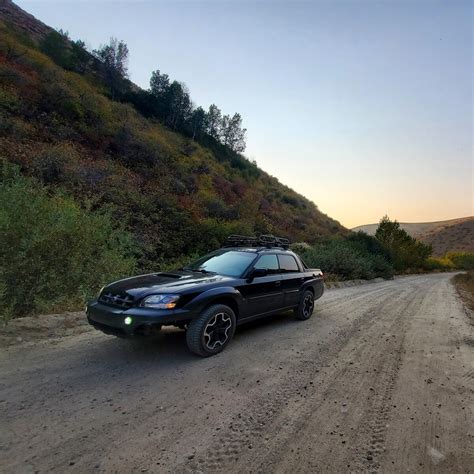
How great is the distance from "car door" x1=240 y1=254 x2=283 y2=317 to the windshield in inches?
8.4

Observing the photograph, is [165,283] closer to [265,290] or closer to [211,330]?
[211,330]

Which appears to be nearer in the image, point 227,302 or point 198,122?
point 227,302

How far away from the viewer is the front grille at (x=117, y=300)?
4.05 meters

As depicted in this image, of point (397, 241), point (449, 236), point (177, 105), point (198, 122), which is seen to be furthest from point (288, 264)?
point (449, 236)

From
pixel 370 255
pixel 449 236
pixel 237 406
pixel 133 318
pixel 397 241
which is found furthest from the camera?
pixel 449 236

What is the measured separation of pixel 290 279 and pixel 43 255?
177 inches

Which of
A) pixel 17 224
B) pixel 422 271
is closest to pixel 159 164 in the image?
pixel 17 224

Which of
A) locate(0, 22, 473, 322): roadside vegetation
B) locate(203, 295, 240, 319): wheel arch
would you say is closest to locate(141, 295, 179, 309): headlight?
locate(203, 295, 240, 319): wheel arch

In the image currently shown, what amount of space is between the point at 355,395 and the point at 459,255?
7366 centimetres

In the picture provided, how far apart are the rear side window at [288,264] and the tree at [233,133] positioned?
38822mm

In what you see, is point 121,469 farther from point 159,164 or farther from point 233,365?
point 159,164

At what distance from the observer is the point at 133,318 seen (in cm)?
383

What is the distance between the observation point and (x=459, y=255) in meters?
62.8

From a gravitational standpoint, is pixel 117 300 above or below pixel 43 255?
below
